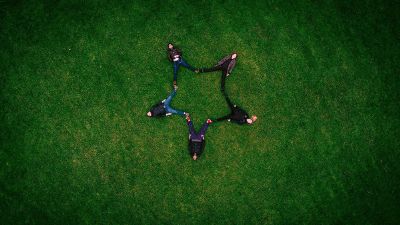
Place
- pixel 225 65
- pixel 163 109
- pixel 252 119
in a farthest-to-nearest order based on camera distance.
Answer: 1. pixel 252 119
2. pixel 225 65
3. pixel 163 109

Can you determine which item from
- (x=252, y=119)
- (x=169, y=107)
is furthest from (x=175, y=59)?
(x=252, y=119)

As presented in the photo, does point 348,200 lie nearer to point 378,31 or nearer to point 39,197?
point 378,31

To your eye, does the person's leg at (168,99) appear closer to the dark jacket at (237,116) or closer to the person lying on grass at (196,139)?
the person lying on grass at (196,139)

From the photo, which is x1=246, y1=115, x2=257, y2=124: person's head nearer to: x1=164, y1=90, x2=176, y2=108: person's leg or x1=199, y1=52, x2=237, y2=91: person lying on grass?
x1=199, y1=52, x2=237, y2=91: person lying on grass

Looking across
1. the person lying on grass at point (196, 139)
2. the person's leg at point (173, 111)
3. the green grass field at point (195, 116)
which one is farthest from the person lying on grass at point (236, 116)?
the person's leg at point (173, 111)

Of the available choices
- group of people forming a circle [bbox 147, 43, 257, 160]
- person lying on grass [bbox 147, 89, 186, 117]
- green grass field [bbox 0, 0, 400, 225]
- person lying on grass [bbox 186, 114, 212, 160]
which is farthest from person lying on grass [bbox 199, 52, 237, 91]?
person lying on grass [bbox 147, 89, 186, 117]

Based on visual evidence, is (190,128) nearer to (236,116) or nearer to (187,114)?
(187,114)
